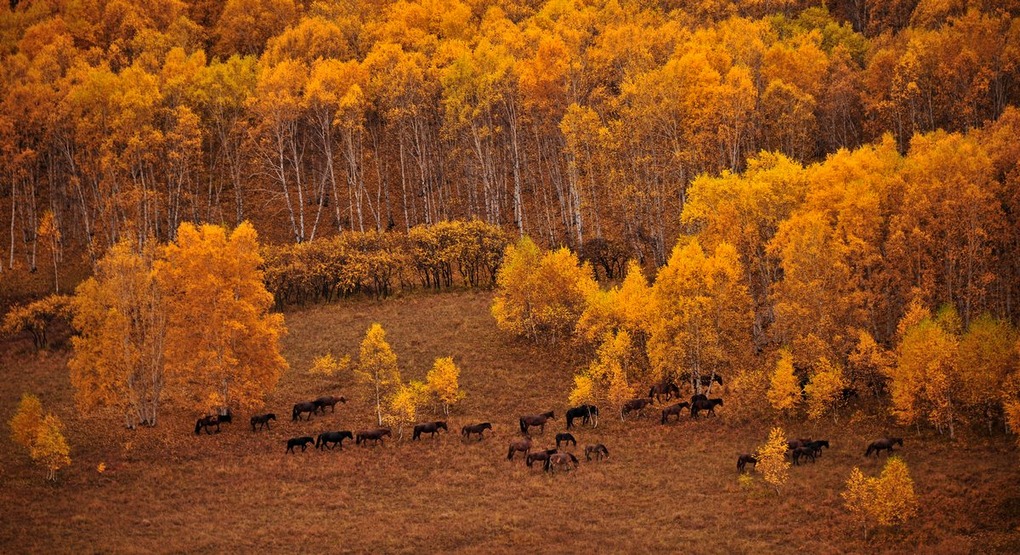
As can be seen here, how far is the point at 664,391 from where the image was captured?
59406mm

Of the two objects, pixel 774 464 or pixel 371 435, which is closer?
pixel 774 464

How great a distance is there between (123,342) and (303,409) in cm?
1144

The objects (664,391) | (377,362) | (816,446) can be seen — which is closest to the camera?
(816,446)

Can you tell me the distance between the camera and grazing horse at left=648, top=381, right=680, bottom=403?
59438 mm

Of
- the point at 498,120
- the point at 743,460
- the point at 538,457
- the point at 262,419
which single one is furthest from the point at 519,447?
the point at 498,120

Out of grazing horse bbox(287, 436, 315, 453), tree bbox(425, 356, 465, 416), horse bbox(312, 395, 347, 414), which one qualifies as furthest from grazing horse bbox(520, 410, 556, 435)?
horse bbox(312, 395, 347, 414)

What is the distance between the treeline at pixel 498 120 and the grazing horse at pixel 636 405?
26.6 m

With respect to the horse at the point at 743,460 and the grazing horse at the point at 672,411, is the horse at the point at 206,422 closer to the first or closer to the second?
A: the grazing horse at the point at 672,411

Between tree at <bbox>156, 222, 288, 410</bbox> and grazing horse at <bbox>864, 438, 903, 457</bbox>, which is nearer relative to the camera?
grazing horse at <bbox>864, 438, 903, 457</bbox>

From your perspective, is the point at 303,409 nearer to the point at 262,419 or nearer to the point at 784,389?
the point at 262,419

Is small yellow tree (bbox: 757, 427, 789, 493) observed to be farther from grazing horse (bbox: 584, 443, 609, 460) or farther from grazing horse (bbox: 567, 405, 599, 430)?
grazing horse (bbox: 567, 405, 599, 430)

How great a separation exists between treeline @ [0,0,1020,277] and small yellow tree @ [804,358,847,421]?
28418 millimetres

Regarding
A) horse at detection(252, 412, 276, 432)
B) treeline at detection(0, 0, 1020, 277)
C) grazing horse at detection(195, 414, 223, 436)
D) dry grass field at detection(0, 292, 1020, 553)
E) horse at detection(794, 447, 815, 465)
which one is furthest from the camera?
treeline at detection(0, 0, 1020, 277)

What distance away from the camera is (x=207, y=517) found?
143 feet
